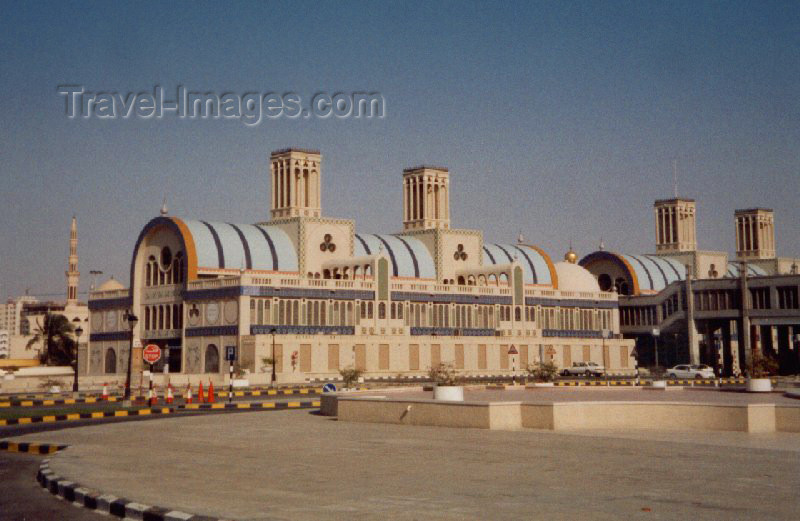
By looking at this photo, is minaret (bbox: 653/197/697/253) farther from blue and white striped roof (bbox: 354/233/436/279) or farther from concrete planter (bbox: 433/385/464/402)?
concrete planter (bbox: 433/385/464/402)

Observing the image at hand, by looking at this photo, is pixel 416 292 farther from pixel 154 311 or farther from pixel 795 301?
pixel 795 301

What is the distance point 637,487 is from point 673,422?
1235 centimetres

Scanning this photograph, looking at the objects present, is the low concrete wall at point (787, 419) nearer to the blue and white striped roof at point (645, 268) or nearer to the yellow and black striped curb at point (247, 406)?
the yellow and black striped curb at point (247, 406)

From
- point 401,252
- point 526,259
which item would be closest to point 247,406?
point 401,252

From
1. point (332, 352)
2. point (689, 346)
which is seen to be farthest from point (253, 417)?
point (689, 346)

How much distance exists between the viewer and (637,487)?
579 inches

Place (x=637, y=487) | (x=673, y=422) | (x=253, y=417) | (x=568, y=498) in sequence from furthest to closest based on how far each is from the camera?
(x=253, y=417)
(x=673, y=422)
(x=637, y=487)
(x=568, y=498)

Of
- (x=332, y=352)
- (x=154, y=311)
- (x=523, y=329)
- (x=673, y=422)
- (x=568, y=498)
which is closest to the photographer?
(x=568, y=498)

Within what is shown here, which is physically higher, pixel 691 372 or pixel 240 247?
pixel 240 247

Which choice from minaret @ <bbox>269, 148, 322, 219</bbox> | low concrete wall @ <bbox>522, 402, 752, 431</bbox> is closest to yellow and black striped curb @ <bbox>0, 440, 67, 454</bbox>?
low concrete wall @ <bbox>522, 402, 752, 431</bbox>

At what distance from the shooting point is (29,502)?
14906mm

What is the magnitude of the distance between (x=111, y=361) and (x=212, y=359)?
14626 mm

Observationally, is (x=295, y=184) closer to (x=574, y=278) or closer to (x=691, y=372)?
(x=574, y=278)

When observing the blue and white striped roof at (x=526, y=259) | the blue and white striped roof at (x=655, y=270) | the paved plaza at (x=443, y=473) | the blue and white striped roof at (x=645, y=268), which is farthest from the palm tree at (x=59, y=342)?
→ the paved plaza at (x=443, y=473)
